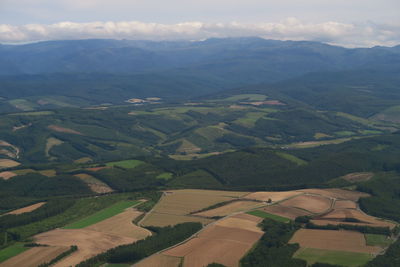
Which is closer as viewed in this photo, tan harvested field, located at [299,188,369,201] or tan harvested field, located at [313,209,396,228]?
tan harvested field, located at [313,209,396,228]

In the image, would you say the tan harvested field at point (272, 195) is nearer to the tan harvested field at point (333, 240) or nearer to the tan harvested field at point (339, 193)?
the tan harvested field at point (339, 193)

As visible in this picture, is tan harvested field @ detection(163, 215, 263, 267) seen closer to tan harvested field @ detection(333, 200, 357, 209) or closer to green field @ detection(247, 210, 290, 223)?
green field @ detection(247, 210, 290, 223)

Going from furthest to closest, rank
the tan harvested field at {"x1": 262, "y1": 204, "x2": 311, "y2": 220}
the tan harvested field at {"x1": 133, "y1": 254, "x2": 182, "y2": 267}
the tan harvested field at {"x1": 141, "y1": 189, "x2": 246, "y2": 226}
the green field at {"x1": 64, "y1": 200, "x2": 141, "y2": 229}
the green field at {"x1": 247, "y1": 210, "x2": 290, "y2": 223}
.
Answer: the tan harvested field at {"x1": 262, "y1": 204, "x2": 311, "y2": 220} < the tan harvested field at {"x1": 141, "y1": 189, "x2": 246, "y2": 226} < the green field at {"x1": 64, "y1": 200, "x2": 141, "y2": 229} < the green field at {"x1": 247, "y1": 210, "x2": 290, "y2": 223} < the tan harvested field at {"x1": 133, "y1": 254, "x2": 182, "y2": 267}

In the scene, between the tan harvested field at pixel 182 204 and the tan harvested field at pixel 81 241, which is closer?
the tan harvested field at pixel 81 241

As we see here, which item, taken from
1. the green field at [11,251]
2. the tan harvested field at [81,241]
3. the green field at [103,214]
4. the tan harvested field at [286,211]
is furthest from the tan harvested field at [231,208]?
the green field at [11,251]

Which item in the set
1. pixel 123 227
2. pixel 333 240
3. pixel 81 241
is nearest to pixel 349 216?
pixel 333 240

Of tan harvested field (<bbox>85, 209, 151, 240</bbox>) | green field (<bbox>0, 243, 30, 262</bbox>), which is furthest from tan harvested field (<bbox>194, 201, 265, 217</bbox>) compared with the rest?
green field (<bbox>0, 243, 30, 262</bbox>)
